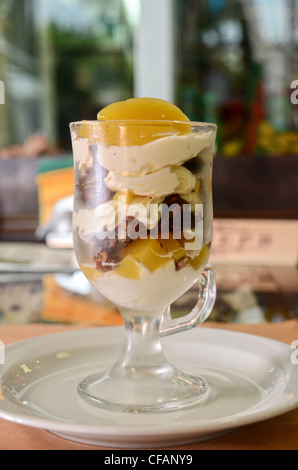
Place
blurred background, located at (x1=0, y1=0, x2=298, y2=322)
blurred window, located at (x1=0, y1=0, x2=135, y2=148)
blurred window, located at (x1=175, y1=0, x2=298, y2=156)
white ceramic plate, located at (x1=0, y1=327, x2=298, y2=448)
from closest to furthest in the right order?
white ceramic plate, located at (x1=0, y1=327, x2=298, y2=448) → blurred background, located at (x1=0, y1=0, x2=298, y2=322) → blurred window, located at (x1=175, y1=0, x2=298, y2=156) → blurred window, located at (x1=0, y1=0, x2=135, y2=148)

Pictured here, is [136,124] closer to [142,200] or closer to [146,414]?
[142,200]

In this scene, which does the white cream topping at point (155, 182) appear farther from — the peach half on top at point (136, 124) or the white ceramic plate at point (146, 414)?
the white ceramic plate at point (146, 414)

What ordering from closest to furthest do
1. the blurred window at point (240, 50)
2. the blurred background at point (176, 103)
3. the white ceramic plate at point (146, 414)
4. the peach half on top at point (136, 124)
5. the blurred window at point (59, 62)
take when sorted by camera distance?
the white ceramic plate at point (146, 414) → the peach half on top at point (136, 124) → the blurred background at point (176, 103) → the blurred window at point (240, 50) → the blurred window at point (59, 62)

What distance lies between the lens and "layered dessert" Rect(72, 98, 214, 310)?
50cm

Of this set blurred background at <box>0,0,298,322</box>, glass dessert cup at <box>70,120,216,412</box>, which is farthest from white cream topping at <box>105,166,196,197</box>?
blurred background at <box>0,0,298,322</box>

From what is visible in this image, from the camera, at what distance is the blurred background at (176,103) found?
117cm

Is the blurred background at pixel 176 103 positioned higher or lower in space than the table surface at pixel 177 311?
higher

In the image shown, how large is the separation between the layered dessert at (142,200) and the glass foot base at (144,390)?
63 millimetres

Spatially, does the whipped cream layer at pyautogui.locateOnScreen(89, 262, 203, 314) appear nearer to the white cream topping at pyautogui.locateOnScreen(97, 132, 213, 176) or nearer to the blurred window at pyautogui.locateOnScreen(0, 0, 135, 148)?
the white cream topping at pyautogui.locateOnScreen(97, 132, 213, 176)

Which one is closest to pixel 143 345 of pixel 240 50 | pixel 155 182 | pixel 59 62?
pixel 155 182

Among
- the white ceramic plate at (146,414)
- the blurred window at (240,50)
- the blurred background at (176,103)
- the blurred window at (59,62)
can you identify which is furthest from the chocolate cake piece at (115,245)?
the blurred window at (59,62)

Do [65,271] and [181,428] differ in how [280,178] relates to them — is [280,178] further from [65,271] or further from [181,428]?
[181,428]

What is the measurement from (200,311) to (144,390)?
0.10 metres

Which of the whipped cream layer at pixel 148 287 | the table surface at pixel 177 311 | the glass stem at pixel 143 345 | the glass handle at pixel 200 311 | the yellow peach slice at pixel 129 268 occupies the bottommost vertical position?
the table surface at pixel 177 311
